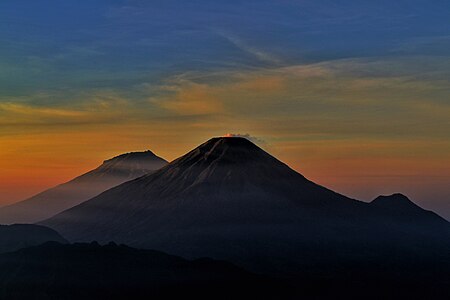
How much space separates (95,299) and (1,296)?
23.1 m

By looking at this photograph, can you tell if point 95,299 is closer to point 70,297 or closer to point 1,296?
point 70,297

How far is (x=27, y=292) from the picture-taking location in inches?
7815

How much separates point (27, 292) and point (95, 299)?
1709 centimetres

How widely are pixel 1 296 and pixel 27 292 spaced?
255 inches

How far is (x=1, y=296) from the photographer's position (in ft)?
641

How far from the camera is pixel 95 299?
199875 mm

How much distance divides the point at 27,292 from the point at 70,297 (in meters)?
11.6

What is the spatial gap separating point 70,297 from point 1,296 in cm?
1701

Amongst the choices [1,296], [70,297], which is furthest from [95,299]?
[1,296]

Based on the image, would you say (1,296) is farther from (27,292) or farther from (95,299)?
(95,299)

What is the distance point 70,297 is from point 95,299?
6.91 metres

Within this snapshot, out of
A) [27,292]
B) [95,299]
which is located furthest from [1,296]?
[95,299]
